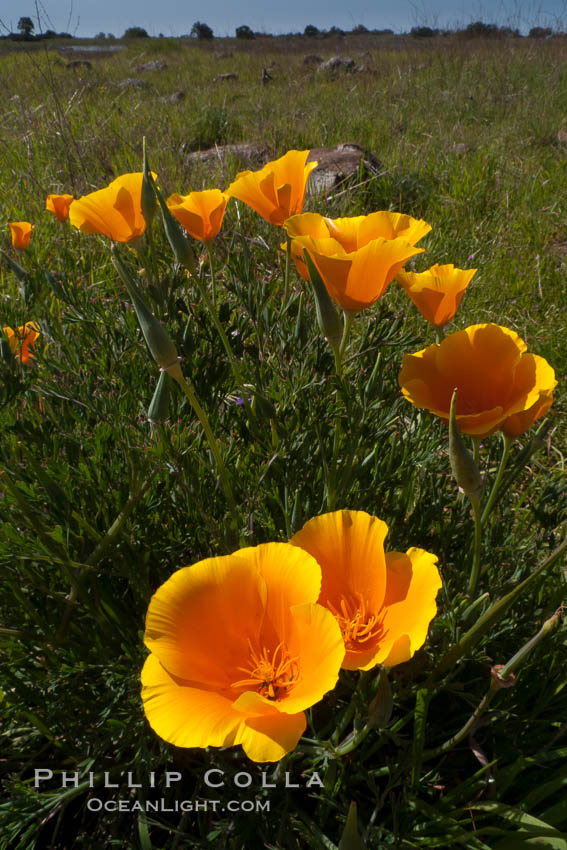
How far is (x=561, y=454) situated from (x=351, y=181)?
8.10ft

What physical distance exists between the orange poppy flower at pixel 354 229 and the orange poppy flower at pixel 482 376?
0.74 feet

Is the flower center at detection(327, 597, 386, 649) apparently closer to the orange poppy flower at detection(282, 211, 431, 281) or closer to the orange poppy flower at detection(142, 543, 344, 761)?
the orange poppy flower at detection(142, 543, 344, 761)

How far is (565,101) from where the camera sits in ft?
20.0

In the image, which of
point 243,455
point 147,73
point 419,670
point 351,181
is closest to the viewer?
point 419,670

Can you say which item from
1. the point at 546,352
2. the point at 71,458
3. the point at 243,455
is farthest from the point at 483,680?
the point at 546,352

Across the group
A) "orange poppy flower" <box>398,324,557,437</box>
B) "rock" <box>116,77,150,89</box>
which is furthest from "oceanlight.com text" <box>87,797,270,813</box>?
"rock" <box>116,77,150,89</box>

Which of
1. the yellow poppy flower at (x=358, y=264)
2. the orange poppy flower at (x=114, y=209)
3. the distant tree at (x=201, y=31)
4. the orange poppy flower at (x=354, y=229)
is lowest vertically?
Result: the yellow poppy flower at (x=358, y=264)

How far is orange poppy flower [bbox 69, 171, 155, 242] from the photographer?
1266 millimetres

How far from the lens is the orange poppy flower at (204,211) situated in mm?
1270

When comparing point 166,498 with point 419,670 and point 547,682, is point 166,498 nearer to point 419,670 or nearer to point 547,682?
point 419,670

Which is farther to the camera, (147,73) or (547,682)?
(147,73)

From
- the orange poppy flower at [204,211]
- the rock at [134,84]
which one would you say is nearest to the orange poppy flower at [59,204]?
the orange poppy flower at [204,211]

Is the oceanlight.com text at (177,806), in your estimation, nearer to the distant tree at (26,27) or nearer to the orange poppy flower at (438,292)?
the orange poppy flower at (438,292)

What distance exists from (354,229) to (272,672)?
0.83 metres
